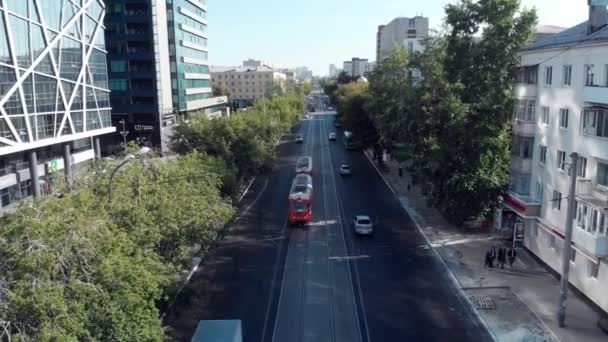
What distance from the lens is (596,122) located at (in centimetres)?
2059

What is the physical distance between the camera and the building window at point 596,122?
20000mm

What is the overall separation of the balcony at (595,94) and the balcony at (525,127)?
5708 millimetres

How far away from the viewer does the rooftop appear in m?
20.3

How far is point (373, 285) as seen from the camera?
23859mm

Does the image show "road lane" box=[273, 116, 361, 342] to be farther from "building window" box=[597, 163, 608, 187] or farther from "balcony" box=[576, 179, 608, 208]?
"building window" box=[597, 163, 608, 187]

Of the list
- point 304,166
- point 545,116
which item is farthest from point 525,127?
point 304,166

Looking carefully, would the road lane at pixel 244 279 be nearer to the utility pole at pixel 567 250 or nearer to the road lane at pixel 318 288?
the road lane at pixel 318 288

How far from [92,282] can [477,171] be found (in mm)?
22593

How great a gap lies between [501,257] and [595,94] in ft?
31.6

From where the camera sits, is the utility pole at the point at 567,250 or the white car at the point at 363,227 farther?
the white car at the point at 363,227

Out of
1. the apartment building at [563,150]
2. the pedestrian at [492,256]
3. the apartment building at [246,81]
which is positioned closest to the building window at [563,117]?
the apartment building at [563,150]

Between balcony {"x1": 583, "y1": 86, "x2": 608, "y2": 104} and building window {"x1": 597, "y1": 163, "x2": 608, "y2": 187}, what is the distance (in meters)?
2.60

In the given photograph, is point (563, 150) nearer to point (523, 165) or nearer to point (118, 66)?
point (523, 165)

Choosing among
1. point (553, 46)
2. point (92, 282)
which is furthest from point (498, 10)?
point (92, 282)
